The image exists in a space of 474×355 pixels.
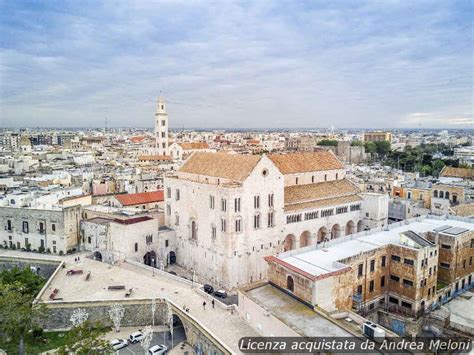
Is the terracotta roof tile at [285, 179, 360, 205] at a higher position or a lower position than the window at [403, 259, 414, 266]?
higher

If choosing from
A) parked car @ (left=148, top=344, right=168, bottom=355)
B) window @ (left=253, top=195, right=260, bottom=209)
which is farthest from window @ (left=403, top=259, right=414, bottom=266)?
parked car @ (left=148, top=344, right=168, bottom=355)

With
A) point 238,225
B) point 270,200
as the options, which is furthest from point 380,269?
point 238,225

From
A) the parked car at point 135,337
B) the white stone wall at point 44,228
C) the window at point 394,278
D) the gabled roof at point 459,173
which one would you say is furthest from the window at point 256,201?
the gabled roof at point 459,173

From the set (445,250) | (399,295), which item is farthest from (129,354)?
(445,250)

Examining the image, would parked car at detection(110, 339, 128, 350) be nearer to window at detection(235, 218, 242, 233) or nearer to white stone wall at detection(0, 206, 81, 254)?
window at detection(235, 218, 242, 233)

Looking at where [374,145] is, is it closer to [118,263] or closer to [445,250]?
[445,250]

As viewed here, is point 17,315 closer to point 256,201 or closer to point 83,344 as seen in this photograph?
point 83,344
